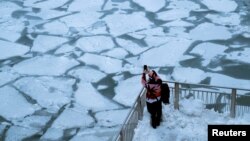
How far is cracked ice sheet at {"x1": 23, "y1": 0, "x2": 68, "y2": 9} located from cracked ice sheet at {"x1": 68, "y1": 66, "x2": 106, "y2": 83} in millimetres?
4957

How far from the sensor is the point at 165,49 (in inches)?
448

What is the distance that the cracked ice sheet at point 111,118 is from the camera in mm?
8570

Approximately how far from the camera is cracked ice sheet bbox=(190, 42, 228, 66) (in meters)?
10.8

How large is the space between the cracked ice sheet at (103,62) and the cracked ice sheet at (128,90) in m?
0.64

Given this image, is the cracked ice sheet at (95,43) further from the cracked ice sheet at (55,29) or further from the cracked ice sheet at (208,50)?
the cracked ice sheet at (208,50)

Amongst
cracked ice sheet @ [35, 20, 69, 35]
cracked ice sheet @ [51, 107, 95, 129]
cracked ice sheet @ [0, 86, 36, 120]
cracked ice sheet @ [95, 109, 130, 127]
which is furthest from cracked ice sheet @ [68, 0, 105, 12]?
cracked ice sheet @ [95, 109, 130, 127]

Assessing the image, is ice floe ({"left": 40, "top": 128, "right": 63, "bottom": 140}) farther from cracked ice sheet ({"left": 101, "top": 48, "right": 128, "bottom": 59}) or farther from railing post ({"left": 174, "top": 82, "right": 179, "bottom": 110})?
cracked ice sheet ({"left": 101, "top": 48, "right": 128, "bottom": 59})

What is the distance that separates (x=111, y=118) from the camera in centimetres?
875

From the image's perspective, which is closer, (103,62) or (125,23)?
(103,62)

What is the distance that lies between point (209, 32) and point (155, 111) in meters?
5.85

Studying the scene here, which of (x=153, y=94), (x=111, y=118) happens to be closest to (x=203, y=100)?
(x=153, y=94)

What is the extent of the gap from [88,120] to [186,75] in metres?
2.74

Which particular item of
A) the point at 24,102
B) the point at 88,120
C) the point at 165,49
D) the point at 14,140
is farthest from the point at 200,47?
the point at 14,140

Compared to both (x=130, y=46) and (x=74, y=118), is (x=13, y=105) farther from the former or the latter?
(x=130, y=46)
